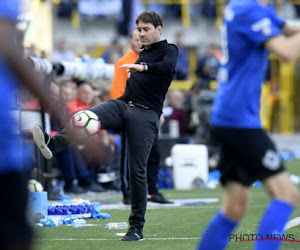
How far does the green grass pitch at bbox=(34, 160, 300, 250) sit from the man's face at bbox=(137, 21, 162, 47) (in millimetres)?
1783

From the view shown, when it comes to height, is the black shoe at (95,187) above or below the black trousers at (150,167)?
below

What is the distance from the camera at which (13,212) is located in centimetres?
397

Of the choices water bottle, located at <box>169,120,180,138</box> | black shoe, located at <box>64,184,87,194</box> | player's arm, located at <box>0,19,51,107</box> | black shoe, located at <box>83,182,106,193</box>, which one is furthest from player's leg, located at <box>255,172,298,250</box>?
water bottle, located at <box>169,120,180,138</box>

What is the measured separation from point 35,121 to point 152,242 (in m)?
4.66

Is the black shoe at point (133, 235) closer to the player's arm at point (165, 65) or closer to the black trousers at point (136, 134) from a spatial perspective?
the black trousers at point (136, 134)

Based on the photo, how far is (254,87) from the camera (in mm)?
5480

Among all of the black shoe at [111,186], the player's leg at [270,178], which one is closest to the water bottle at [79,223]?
the player's leg at [270,178]

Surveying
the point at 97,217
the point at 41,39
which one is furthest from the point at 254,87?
the point at 41,39

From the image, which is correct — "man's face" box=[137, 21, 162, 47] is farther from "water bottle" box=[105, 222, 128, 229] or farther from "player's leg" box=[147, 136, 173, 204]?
"player's leg" box=[147, 136, 173, 204]

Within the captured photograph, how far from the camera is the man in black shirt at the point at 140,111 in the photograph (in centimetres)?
766

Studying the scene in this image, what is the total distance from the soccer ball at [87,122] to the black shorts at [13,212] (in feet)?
9.95

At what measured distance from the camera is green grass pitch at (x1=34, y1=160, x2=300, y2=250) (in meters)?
7.31

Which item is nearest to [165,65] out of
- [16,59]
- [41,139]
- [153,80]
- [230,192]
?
[153,80]

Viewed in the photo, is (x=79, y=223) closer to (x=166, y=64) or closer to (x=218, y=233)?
(x=166, y=64)
